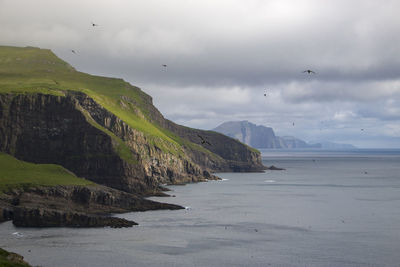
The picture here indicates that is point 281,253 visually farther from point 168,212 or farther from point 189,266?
point 168,212

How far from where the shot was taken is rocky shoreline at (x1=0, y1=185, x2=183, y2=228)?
14838 centimetres

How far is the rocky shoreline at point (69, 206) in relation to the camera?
148 meters

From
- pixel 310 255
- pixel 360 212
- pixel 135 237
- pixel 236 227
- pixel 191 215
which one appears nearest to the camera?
pixel 310 255

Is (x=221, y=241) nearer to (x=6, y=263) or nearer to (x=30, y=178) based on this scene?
(x=6, y=263)

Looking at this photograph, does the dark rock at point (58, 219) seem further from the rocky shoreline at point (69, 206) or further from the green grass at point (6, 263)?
the green grass at point (6, 263)

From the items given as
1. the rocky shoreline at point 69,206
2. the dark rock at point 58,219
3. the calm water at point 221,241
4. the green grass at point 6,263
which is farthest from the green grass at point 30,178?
the green grass at point 6,263

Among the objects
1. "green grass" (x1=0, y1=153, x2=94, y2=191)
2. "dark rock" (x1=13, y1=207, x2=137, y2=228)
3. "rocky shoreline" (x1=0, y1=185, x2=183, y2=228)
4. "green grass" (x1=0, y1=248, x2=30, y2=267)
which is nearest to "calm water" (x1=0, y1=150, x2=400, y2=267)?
"dark rock" (x1=13, y1=207, x2=137, y2=228)

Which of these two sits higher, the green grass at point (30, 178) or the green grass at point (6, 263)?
the green grass at point (30, 178)

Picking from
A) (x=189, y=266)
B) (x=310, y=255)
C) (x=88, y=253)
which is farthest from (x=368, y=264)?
(x=88, y=253)

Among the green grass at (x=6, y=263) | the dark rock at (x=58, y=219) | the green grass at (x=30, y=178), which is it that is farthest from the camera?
the green grass at (x=30, y=178)

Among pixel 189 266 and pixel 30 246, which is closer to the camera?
pixel 189 266

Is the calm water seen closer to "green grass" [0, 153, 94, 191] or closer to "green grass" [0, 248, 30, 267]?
"green grass" [0, 248, 30, 267]

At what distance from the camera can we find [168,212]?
178125 mm

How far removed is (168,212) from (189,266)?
69983 mm
